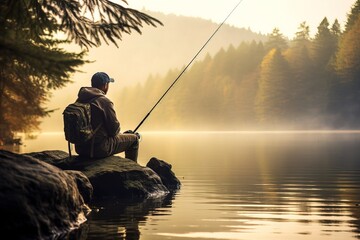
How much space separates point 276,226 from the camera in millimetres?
8461

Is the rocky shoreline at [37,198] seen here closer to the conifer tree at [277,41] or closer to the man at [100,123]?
the man at [100,123]

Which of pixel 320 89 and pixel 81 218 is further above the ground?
pixel 320 89

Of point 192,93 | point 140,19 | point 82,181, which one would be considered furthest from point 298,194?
point 192,93

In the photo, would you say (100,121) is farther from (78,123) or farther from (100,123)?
(78,123)

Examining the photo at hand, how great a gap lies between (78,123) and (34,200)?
420 cm

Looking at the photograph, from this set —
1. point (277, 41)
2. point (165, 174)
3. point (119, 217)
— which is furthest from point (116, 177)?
point (277, 41)

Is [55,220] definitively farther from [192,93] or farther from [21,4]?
[192,93]

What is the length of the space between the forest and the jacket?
7500 centimetres

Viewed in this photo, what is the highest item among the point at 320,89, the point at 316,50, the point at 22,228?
the point at 316,50

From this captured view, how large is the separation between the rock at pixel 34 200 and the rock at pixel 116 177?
3135 mm

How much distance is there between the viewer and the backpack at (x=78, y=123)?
39.2ft

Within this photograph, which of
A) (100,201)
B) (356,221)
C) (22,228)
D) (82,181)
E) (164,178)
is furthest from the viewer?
(164,178)

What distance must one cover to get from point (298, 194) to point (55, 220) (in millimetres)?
6076

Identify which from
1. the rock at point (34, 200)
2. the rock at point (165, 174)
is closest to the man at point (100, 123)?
the rock at point (165, 174)
